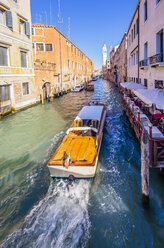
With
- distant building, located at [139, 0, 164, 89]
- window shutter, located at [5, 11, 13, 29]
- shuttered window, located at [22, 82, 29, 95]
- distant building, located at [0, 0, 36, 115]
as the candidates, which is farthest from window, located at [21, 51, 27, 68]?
distant building, located at [139, 0, 164, 89]

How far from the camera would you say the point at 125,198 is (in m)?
5.59

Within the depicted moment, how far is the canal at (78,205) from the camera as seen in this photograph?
14.2 feet

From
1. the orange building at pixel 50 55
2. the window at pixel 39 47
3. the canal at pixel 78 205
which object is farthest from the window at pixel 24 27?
the window at pixel 39 47

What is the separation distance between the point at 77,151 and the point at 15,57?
13.7 m

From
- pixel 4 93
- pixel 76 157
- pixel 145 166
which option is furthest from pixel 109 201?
pixel 4 93

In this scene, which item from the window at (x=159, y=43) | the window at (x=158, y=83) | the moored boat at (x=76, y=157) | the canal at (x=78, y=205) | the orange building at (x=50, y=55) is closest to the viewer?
the canal at (x=78, y=205)

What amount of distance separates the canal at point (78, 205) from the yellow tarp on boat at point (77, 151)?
74 cm

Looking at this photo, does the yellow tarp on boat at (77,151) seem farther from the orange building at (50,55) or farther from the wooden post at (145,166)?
the orange building at (50,55)

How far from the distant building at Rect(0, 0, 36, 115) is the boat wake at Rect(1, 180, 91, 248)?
1166 centimetres

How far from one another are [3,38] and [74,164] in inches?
536

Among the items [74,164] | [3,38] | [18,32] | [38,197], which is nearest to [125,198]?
[74,164]

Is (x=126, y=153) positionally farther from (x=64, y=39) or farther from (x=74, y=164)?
(x=64, y=39)

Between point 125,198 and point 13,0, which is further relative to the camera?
point 13,0

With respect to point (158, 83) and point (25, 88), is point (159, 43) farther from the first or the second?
point (25, 88)
